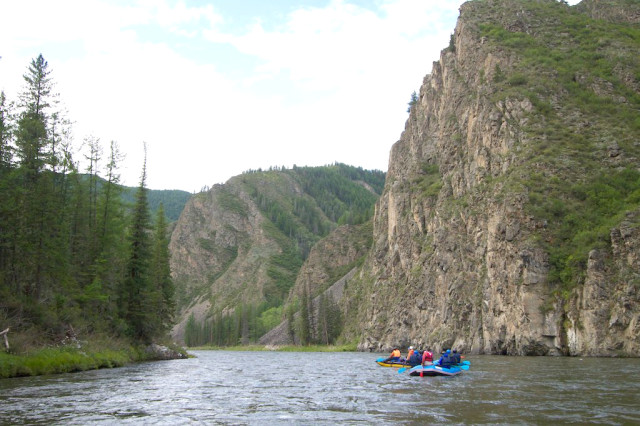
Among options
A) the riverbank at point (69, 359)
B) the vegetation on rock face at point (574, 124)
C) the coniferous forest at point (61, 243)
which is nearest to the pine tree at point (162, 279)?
the coniferous forest at point (61, 243)

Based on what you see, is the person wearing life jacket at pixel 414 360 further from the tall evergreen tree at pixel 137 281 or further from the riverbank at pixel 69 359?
the tall evergreen tree at pixel 137 281

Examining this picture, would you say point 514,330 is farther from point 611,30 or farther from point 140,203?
point 611,30

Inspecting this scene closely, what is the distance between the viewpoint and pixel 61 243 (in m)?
40.5

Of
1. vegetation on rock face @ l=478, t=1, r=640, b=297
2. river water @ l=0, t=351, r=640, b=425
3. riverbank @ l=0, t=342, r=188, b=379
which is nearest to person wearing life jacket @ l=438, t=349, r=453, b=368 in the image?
river water @ l=0, t=351, r=640, b=425

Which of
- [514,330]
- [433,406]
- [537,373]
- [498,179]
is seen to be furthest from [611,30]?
[433,406]

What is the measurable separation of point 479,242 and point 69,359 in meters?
56.1

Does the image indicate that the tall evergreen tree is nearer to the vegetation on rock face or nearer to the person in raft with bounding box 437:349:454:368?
the person in raft with bounding box 437:349:454:368

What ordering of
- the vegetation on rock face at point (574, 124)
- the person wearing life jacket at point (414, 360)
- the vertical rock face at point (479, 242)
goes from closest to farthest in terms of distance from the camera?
1. the person wearing life jacket at point (414, 360)
2. the vertical rock face at point (479, 242)
3. the vegetation on rock face at point (574, 124)

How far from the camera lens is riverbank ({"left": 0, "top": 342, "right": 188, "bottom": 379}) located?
2841 cm

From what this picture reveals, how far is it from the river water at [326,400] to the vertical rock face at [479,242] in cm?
2317

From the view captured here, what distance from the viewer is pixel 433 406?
19953 mm

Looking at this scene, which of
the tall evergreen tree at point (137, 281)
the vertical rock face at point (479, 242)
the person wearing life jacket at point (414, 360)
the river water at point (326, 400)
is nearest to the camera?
the river water at point (326, 400)

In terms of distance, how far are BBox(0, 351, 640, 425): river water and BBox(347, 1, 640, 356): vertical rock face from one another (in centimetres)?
2317

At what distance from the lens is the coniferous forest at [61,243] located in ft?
112
